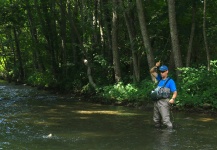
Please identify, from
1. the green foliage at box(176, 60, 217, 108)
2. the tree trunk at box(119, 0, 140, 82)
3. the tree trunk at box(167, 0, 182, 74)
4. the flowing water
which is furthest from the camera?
the tree trunk at box(119, 0, 140, 82)

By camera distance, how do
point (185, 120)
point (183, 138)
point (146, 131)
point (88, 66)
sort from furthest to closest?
point (88, 66), point (185, 120), point (146, 131), point (183, 138)

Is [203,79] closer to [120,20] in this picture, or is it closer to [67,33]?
[120,20]

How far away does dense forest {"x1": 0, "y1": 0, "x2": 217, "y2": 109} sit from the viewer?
13.9 meters

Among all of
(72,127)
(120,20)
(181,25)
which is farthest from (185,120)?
(120,20)

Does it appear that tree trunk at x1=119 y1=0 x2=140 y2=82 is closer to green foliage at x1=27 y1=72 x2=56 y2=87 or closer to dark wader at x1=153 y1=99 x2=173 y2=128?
dark wader at x1=153 y1=99 x2=173 y2=128

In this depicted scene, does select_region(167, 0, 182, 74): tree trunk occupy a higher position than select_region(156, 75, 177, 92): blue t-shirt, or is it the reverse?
select_region(167, 0, 182, 74): tree trunk

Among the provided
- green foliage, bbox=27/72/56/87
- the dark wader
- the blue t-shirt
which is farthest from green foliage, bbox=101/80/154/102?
green foliage, bbox=27/72/56/87

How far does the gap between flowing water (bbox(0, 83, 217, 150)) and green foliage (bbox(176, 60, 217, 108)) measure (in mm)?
645

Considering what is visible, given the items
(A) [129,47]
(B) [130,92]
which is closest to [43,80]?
(A) [129,47]

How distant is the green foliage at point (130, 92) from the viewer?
14945 millimetres

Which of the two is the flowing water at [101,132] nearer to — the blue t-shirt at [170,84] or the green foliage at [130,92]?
the blue t-shirt at [170,84]

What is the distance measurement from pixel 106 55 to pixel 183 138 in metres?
13.3

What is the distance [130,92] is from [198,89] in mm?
3763

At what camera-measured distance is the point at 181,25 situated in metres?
17.6
